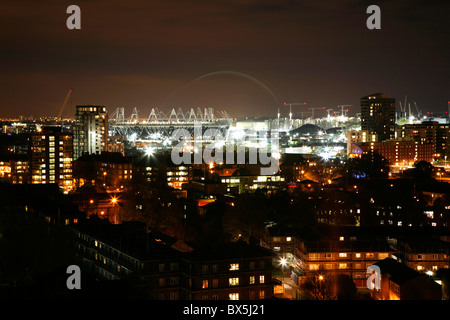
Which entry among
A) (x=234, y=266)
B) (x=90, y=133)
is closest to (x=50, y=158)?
(x=90, y=133)

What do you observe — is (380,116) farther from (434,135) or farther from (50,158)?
(50,158)

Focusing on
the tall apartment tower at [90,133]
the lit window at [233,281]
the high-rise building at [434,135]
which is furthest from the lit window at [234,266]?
the high-rise building at [434,135]

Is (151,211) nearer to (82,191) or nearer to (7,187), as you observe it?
(82,191)

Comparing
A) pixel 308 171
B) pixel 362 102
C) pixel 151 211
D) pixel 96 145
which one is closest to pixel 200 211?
pixel 151 211

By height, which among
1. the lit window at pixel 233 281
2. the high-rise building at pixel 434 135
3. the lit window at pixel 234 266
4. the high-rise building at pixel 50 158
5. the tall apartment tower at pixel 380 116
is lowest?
the lit window at pixel 233 281

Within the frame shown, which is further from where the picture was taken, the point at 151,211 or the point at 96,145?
the point at 96,145

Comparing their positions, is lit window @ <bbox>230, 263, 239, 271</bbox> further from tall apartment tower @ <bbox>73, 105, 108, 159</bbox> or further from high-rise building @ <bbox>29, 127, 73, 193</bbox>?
tall apartment tower @ <bbox>73, 105, 108, 159</bbox>

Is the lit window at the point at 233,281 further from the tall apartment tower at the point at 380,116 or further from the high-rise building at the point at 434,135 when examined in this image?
the tall apartment tower at the point at 380,116
